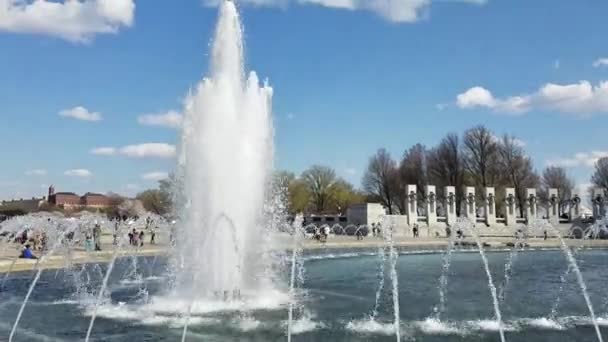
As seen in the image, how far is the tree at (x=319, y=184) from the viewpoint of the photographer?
318 feet

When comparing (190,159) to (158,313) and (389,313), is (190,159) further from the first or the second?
(389,313)

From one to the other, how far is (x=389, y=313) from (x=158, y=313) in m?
5.34

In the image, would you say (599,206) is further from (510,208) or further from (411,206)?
(411,206)

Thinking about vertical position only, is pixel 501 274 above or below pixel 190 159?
below

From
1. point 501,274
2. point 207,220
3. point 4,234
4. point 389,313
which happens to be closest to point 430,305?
point 389,313

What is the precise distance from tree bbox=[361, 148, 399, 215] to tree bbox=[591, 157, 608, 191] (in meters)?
28.5

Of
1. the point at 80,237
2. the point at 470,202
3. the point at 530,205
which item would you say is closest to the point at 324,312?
the point at 80,237

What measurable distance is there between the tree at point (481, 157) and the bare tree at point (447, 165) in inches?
45.4

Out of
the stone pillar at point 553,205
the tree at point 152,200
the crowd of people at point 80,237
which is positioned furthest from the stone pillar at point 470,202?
the tree at point 152,200

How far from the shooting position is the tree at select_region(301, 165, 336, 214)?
97.0m

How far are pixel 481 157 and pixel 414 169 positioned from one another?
9.59 meters

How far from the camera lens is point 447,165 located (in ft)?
270

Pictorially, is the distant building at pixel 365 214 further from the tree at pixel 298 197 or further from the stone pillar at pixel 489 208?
the tree at pixel 298 197

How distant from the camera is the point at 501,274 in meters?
25.8
